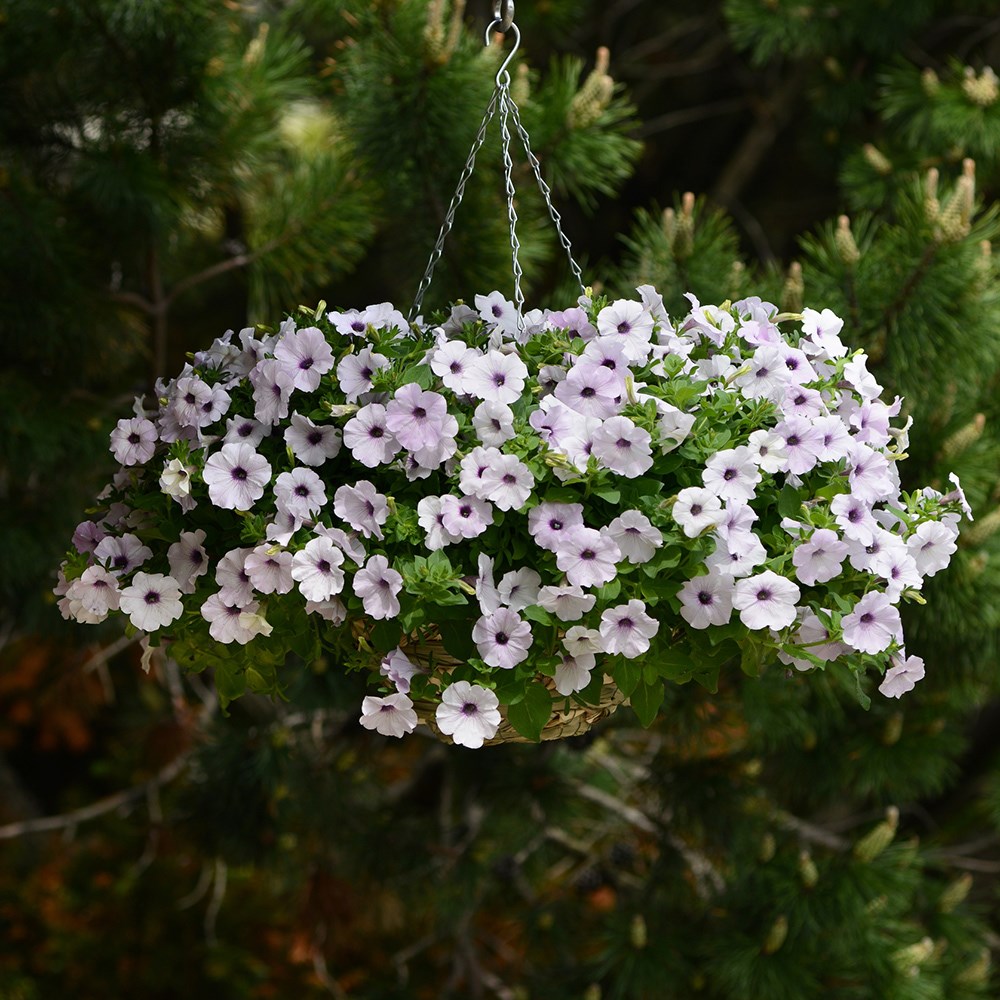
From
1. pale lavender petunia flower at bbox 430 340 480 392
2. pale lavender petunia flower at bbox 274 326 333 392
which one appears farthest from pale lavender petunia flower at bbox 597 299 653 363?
pale lavender petunia flower at bbox 274 326 333 392

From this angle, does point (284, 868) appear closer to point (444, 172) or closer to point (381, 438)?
point (444, 172)

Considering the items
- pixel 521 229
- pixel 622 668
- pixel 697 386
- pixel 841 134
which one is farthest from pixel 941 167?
pixel 622 668

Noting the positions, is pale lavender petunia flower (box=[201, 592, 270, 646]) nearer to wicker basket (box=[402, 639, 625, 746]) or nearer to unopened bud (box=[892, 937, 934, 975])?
wicker basket (box=[402, 639, 625, 746])

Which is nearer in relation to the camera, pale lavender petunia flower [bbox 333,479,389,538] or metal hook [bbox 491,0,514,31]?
pale lavender petunia flower [bbox 333,479,389,538]

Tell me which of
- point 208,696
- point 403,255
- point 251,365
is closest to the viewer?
point 251,365

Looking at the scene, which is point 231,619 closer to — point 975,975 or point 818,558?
point 818,558

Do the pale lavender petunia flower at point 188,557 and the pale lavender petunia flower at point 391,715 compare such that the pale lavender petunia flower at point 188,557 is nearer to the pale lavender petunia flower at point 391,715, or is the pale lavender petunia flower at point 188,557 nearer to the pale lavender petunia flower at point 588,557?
the pale lavender petunia flower at point 391,715
